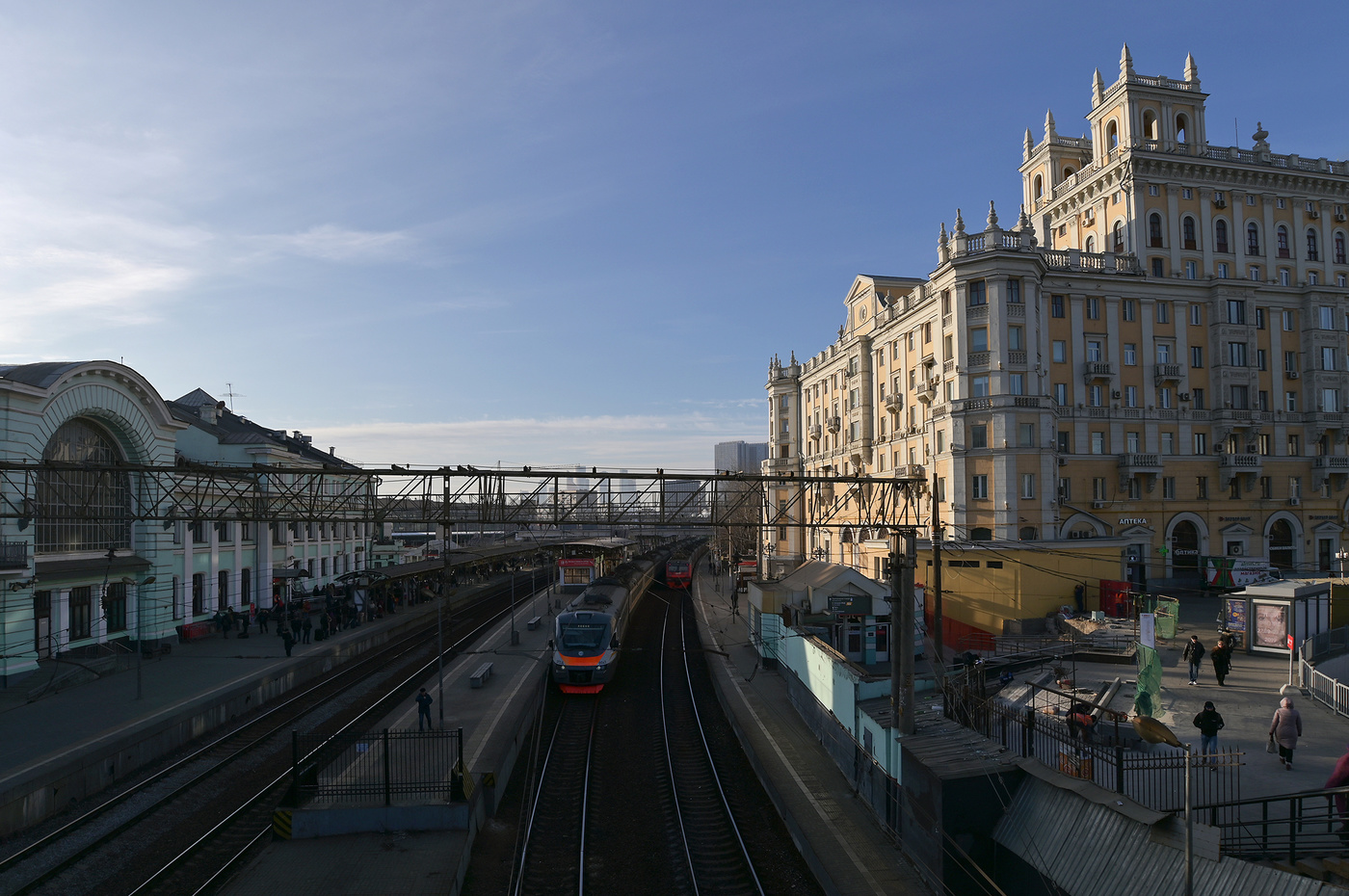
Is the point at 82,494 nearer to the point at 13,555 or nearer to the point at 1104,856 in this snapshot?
the point at 13,555

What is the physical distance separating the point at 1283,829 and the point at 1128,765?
181 cm

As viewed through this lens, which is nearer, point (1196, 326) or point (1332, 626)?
point (1332, 626)

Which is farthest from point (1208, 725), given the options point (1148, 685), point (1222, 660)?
point (1222, 660)

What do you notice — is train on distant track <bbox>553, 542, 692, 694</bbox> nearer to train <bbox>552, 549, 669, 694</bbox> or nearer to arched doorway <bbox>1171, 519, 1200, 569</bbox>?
train <bbox>552, 549, 669, 694</bbox>

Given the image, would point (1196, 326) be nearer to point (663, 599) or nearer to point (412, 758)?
point (663, 599)

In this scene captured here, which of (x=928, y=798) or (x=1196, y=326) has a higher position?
(x=1196, y=326)

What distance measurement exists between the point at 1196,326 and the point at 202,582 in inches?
2140

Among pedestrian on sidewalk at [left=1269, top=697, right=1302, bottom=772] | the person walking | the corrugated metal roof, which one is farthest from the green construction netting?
the person walking

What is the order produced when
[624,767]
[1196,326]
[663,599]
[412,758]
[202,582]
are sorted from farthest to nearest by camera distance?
[663,599] < [1196,326] < [202,582] < [624,767] < [412,758]

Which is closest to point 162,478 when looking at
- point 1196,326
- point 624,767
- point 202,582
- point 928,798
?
point 202,582

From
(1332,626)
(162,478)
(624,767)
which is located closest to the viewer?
(624,767)

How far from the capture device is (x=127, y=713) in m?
20.3

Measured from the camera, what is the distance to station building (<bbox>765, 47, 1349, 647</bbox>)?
128 feet

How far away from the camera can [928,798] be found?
39.0 feet
